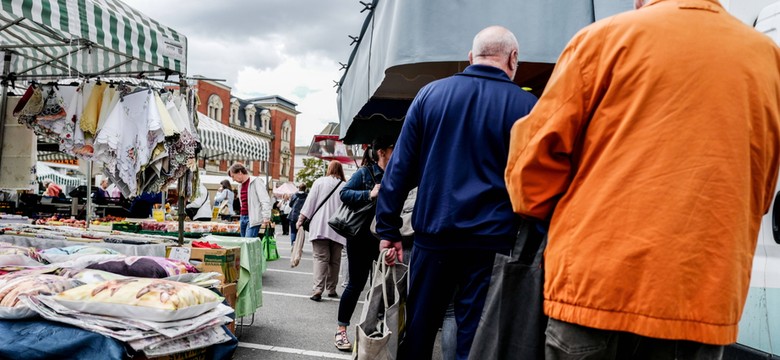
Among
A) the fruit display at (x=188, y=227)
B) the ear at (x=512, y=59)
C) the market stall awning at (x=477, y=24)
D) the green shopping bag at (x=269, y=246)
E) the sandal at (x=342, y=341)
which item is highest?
the market stall awning at (x=477, y=24)

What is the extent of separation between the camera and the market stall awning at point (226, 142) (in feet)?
35.9

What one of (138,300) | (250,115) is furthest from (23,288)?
(250,115)

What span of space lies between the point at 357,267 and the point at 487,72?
244 centimetres

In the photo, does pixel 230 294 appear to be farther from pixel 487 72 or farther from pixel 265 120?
pixel 265 120

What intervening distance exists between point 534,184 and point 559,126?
0.20m

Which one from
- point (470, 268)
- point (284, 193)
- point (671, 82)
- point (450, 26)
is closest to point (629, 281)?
point (671, 82)

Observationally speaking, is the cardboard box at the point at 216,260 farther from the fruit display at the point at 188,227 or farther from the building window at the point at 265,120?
the building window at the point at 265,120

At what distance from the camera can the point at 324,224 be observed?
6359 millimetres

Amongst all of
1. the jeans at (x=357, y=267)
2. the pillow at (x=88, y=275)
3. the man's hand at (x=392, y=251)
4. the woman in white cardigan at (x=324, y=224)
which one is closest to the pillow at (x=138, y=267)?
the pillow at (x=88, y=275)

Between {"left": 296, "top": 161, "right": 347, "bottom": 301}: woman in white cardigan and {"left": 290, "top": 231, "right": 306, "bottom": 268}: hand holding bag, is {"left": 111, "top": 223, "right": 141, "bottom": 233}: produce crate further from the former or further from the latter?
{"left": 296, "top": 161, "right": 347, "bottom": 301}: woman in white cardigan

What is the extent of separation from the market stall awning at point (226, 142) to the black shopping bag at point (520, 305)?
926 centimetres

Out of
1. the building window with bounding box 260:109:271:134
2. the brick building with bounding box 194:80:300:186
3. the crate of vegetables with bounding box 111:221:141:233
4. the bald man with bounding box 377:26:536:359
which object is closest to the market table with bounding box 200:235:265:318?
the bald man with bounding box 377:26:536:359

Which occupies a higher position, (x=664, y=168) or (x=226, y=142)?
(x=226, y=142)

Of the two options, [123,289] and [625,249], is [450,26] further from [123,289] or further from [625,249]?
[123,289]
